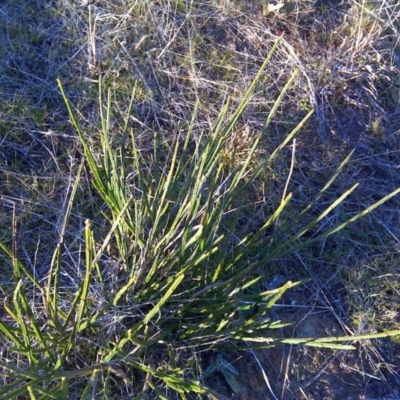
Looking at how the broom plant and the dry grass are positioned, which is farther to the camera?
the dry grass

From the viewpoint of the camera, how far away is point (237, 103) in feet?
7.66

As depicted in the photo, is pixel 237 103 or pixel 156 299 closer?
pixel 156 299

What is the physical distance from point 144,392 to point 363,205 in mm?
995

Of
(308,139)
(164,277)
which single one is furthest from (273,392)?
(308,139)

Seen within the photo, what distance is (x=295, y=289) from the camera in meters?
2.12

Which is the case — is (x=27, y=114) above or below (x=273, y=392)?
above

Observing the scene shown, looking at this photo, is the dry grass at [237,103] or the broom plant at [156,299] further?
the dry grass at [237,103]

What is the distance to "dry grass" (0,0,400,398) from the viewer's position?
2.11m

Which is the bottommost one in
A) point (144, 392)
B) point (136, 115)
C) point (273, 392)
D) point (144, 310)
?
point (273, 392)


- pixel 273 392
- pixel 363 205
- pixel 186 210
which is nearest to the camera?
pixel 186 210

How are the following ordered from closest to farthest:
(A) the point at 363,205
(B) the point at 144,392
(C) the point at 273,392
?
(B) the point at 144,392 → (C) the point at 273,392 → (A) the point at 363,205

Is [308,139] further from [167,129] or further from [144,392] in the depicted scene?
[144,392]

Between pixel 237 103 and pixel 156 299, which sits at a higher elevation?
pixel 237 103

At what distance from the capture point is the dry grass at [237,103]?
2.11m
